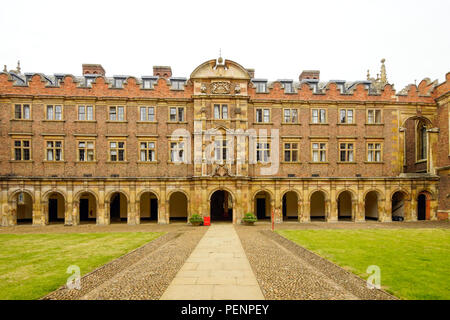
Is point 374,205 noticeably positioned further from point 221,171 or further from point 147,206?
point 147,206

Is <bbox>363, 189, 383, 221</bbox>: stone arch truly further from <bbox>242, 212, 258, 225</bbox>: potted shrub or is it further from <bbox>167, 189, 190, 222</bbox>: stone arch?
<bbox>167, 189, 190, 222</bbox>: stone arch

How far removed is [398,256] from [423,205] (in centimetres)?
2225

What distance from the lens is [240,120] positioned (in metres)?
26.3

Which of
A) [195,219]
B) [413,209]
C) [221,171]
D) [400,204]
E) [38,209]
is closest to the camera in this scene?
[195,219]


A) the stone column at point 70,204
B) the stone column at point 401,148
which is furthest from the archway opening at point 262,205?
the stone column at point 70,204

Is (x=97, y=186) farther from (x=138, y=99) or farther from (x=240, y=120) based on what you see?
(x=240, y=120)

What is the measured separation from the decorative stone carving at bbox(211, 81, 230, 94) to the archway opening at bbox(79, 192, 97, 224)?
18565 mm

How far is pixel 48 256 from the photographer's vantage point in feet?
41.1

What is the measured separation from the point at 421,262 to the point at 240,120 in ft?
61.6

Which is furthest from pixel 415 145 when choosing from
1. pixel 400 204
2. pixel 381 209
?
pixel 381 209

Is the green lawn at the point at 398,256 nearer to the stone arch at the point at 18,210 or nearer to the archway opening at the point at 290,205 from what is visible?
the archway opening at the point at 290,205

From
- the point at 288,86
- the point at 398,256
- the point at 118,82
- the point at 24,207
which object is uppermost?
the point at 118,82

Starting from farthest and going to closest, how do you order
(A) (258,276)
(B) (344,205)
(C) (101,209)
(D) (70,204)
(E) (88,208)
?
1. (B) (344,205)
2. (E) (88,208)
3. (C) (101,209)
4. (D) (70,204)
5. (A) (258,276)

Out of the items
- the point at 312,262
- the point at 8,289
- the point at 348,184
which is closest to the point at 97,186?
the point at 8,289
